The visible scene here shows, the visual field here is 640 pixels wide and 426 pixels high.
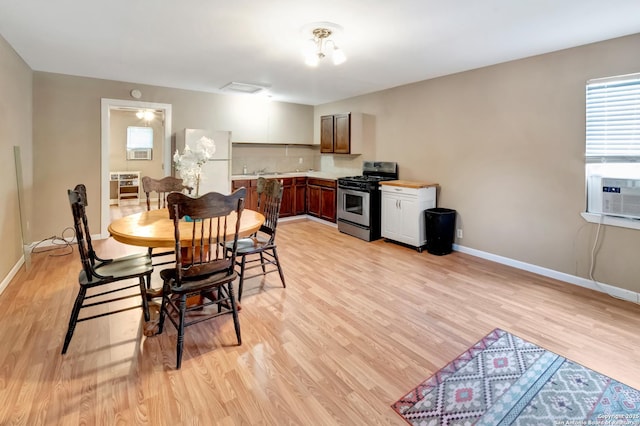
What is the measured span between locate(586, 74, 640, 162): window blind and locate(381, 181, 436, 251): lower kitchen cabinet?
1.81 metres

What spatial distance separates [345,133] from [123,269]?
4.32 metres

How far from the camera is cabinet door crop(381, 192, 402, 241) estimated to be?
15.8 feet

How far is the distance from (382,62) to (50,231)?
4926 mm

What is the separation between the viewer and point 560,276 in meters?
3.54

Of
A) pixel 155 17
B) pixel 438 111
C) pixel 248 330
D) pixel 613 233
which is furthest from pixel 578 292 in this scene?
pixel 155 17

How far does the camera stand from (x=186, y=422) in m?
1.63

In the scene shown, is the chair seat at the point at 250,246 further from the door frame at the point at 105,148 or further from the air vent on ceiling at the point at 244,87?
the door frame at the point at 105,148

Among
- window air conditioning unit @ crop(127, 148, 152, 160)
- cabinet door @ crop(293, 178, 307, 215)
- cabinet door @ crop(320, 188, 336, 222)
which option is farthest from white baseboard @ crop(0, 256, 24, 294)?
window air conditioning unit @ crop(127, 148, 152, 160)

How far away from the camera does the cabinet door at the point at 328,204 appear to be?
6.03 meters

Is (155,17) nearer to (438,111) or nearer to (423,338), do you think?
(423,338)

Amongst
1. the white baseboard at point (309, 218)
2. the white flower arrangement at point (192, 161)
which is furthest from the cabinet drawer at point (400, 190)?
the white flower arrangement at point (192, 161)

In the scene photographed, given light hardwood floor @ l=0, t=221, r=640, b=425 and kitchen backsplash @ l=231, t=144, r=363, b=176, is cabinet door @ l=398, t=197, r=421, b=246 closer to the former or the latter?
light hardwood floor @ l=0, t=221, r=640, b=425

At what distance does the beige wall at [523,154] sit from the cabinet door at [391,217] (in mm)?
565

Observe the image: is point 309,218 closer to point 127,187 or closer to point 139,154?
point 127,187
